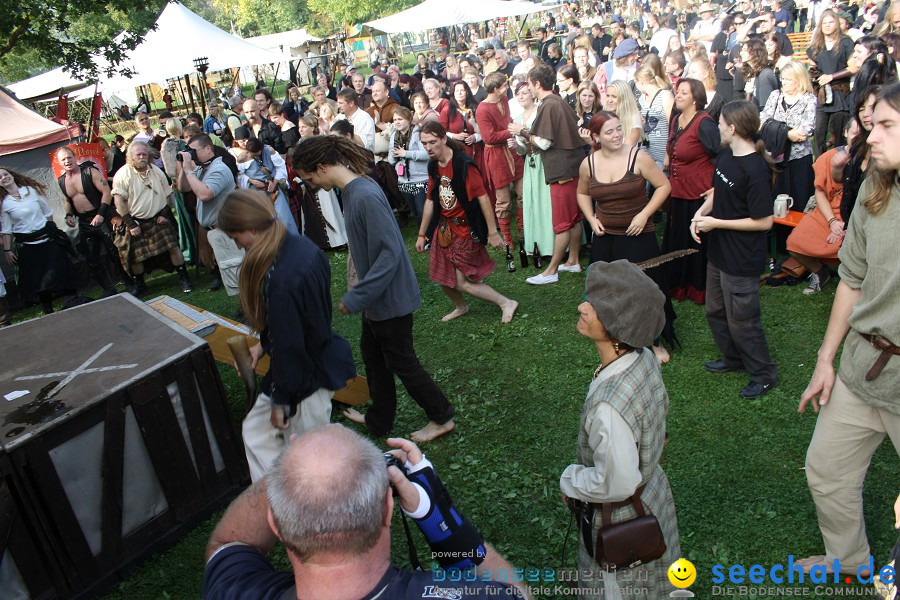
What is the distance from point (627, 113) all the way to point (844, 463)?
413cm

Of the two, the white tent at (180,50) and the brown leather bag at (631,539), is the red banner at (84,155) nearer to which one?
the white tent at (180,50)

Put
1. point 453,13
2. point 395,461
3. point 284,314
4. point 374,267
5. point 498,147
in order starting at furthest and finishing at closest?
point 453,13
point 498,147
point 374,267
point 284,314
point 395,461

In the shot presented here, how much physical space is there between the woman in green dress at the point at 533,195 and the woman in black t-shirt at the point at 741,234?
265cm

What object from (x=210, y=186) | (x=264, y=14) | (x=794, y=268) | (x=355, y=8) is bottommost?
(x=794, y=268)

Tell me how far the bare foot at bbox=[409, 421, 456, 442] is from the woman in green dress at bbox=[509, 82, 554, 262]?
3.20 m

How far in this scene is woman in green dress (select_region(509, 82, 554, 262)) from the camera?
23.2 feet

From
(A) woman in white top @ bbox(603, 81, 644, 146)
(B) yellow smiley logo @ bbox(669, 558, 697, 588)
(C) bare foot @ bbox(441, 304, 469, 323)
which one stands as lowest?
(C) bare foot @ bbox(441, 304, 469, 323)

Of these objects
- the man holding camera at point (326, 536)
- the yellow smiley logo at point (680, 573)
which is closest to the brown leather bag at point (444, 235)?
the yellow smiley logo at point (680, 573)

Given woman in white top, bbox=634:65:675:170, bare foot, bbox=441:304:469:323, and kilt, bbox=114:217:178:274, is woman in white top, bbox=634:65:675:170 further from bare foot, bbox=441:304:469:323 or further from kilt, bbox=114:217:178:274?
kilt, bbox=114:217:178:274

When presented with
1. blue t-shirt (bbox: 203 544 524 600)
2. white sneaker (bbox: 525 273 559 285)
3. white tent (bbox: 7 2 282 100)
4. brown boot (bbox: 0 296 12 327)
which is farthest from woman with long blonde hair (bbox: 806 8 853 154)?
white tent (bbox: 7 2 282 100)

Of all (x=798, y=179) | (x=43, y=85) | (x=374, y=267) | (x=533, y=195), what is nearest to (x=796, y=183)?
(x=798, y=179)

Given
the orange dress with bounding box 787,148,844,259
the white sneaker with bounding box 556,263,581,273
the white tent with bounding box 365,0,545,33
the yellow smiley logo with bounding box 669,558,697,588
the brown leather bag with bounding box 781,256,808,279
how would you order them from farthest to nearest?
1. the white tent with bounding box 365,0,545,33
2. the white sneaker with bounding box 556,263,581,273
3. the brown leather bag with bounding box 781,256,808,279
4. the orange dress with bounding box 787,148,844,259
5. the yellow smiley logo with bounding box 669,558,697,588

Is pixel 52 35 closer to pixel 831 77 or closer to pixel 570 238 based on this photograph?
pixel 570 238

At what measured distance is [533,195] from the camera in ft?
23.4
